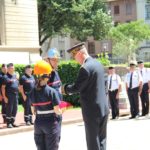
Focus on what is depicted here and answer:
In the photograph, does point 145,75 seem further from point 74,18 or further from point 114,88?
point 74,18

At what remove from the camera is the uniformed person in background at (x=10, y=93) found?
14.7 m

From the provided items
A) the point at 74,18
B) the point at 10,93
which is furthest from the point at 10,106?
the point at 74,18

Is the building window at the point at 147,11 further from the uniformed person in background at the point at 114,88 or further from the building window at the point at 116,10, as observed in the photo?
the uniformed person in background at the point at 114,88

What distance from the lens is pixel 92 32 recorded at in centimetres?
4703

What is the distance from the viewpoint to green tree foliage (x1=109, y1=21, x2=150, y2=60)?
2813 inches

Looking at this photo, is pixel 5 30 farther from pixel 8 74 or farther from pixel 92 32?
pixel 92 32

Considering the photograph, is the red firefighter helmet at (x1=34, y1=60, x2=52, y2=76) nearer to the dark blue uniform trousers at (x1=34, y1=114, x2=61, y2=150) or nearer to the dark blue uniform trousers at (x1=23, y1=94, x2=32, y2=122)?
the dark blue uniform trousers at (x1=34, y1=114, x2=61, y2=150)

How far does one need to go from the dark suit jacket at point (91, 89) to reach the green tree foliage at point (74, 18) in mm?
36610

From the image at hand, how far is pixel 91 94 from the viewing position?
7535 millimetres

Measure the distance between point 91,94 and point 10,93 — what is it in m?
7.55

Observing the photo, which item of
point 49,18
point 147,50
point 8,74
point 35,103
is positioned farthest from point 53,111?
point 147,50

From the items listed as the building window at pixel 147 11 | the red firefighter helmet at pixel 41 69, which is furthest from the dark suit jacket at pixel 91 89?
the building window at pixel 147 11

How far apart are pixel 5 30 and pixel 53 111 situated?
2059 centimetres

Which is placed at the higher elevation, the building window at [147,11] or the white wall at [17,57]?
the building window at [147,11]
